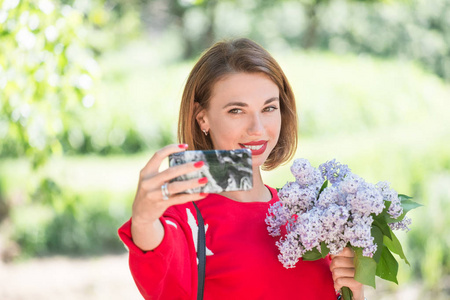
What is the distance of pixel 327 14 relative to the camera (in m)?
13.9

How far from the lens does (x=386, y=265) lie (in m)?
1.82

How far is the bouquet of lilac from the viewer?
5.53 ft

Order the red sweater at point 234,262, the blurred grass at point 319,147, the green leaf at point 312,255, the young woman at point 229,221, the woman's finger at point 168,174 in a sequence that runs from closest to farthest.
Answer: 1. the woman's finger at point 168,174
2. the young woman at point 229,221
3. the red sweater at point 234,262
4. the green leaf at point 312,255
5. the blurred grass at point 319,147

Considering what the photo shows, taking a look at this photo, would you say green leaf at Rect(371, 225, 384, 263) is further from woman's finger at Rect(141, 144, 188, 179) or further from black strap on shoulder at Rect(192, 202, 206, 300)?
woman's finger at Rect(141, 144, 188, 179)

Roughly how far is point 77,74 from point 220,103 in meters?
2.24

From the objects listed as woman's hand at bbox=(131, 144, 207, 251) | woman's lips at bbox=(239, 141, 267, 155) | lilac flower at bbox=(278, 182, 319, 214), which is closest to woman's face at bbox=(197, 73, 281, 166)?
woman's lips at bbox=(239, 141, 267, 155)

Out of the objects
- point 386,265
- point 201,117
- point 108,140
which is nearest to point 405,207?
point 386,265

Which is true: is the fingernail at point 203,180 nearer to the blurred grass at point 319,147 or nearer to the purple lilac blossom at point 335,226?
the purple lilac blossom at point 335,226

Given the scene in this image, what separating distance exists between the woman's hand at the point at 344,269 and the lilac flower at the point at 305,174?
0.23 meters

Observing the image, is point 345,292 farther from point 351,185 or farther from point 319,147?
point 319,147

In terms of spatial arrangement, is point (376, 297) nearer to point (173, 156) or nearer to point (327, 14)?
point (173, 156)

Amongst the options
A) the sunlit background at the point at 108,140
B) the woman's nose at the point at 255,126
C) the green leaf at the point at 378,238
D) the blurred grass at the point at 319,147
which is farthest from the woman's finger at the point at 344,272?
the blurred grass at the point at 319,147

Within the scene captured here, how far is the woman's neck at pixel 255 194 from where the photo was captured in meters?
2.03

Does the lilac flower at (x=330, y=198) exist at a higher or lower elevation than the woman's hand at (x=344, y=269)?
higher
